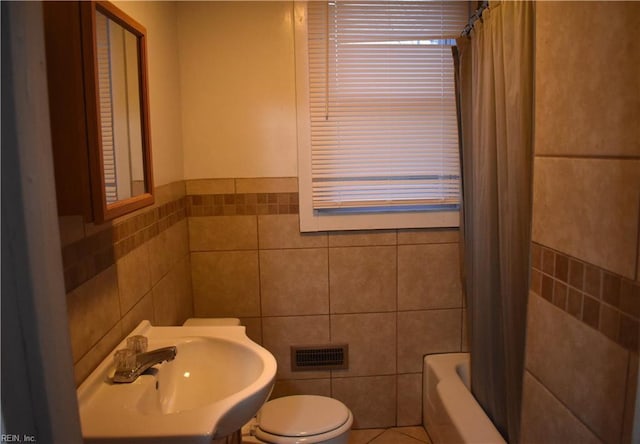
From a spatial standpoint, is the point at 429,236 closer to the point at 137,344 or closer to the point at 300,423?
the point at 300,423

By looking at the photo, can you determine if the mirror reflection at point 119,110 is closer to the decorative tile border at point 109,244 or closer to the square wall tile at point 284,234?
the decorative tile border at point 109,244

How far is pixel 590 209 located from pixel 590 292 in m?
0.18

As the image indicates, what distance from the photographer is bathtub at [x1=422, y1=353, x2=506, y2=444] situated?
1849 mm

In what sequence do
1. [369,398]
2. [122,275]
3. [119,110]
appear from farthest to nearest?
[369,398]
[122,275]
[119,110]

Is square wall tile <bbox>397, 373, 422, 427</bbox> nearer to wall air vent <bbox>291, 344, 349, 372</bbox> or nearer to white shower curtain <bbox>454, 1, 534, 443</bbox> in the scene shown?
wall air vent <bbox>291, 344, 349, 372</bbox>

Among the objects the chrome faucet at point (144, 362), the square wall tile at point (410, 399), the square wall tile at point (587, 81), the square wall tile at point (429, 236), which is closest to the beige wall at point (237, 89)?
the square wall tile at point (429, 236)

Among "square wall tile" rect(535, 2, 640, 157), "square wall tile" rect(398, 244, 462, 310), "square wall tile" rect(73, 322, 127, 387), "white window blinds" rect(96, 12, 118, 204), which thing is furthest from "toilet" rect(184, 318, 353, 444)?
"square wall tile" rect(535, 2, 640, 157)

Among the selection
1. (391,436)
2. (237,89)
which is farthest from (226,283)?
(391,436)

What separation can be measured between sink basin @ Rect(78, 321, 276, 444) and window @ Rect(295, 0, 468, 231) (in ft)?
3.25

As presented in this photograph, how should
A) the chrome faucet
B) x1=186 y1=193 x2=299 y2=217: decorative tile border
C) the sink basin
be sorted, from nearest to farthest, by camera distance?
the sink basin < the chrome faucet < x1=186 y1=193 x2=299 y2=217: decorative tile border

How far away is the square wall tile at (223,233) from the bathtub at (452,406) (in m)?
1.14

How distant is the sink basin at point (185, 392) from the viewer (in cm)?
108

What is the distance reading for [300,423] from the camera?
2041 mm

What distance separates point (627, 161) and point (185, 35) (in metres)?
2.05
